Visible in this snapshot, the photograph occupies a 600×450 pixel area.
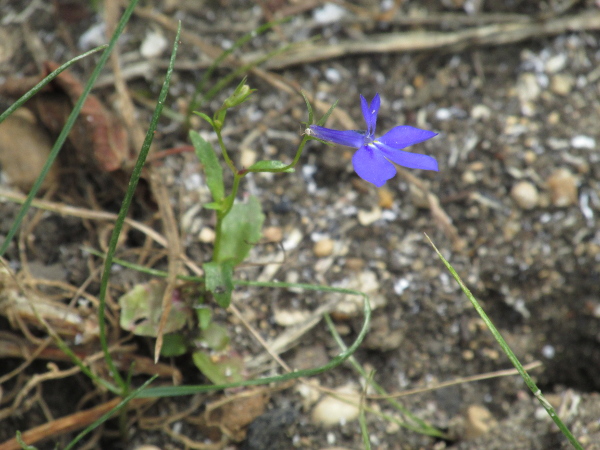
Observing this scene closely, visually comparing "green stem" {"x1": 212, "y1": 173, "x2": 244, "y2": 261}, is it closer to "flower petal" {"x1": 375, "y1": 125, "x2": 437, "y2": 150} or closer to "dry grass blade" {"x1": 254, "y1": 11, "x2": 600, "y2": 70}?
"flower petal" {"x1": 375, "y1": 125, "x2": 437, "y2": 150}

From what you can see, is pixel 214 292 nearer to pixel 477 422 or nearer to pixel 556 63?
pixel 477 422

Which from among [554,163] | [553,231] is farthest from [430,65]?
[553,231]

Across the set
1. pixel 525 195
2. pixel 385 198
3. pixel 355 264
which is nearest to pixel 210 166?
pixel 355 264

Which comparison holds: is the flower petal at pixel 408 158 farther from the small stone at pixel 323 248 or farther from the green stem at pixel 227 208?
the small stone at pixel 323 248

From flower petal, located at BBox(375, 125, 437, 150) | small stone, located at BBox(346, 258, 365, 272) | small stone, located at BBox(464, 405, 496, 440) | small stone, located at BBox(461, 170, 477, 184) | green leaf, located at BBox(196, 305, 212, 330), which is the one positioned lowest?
small stone, located at BBox(464, 405, 496, 440)

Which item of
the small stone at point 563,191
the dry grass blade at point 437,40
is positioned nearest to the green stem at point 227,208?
the dry grass blade at point 437,40

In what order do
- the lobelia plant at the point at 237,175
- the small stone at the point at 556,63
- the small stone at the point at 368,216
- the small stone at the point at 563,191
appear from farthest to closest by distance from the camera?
the small stone at the point at 556,63 → the small stone at the point at 563,191 → the small stone at the point at 368,216 → the lobelia plant at the point at 237,175

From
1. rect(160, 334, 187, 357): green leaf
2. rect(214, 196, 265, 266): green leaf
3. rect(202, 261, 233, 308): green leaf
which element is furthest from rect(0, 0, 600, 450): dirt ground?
rect(202, 261, 233, 308): green leaf
